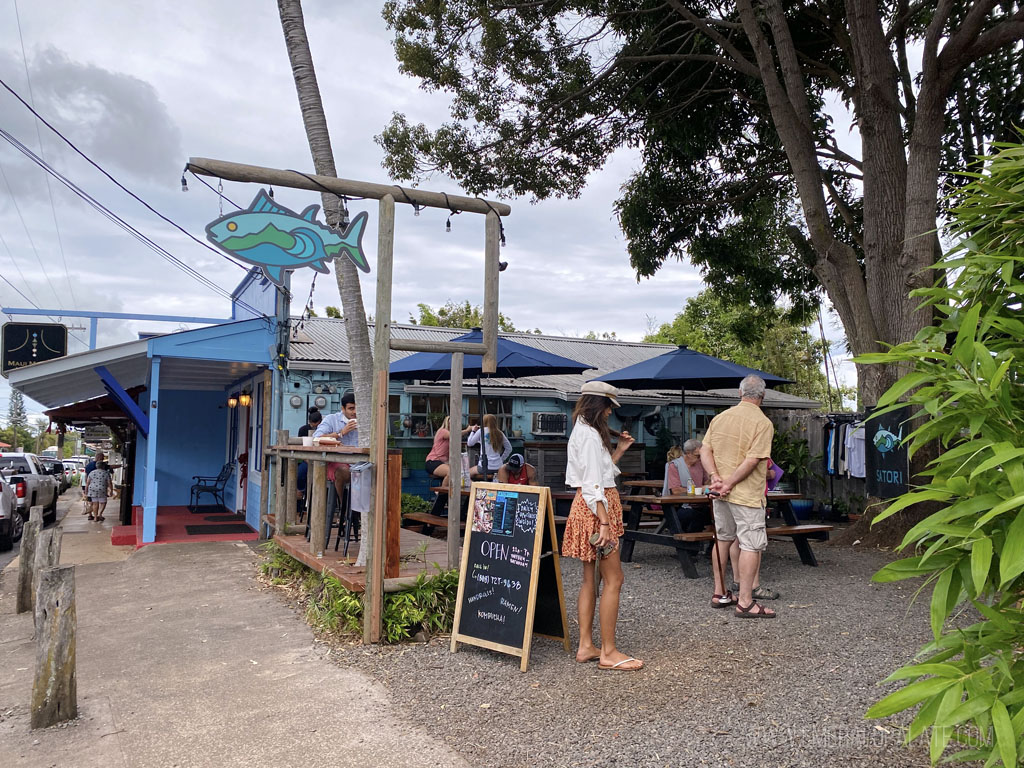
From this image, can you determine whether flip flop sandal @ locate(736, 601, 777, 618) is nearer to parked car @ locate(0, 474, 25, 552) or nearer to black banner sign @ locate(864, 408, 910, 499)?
black banner sign @ locate(864, 408, 910, 499)

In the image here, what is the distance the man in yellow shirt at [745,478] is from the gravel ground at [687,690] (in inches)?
15.9

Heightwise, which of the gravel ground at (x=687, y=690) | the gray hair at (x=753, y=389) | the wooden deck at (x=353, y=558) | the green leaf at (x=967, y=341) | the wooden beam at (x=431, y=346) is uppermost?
the wooden beam at (x=431, y=346)

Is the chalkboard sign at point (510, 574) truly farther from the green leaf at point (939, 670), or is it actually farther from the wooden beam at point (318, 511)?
the green leaf at point (939, 670)

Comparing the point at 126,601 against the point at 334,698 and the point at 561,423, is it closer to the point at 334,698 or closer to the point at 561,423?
the point at 334,698

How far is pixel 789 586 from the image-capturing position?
703 centimetres

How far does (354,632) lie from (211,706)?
4.55ft

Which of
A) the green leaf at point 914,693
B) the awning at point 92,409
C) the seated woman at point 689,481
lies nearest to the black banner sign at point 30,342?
the awning at point 92,409

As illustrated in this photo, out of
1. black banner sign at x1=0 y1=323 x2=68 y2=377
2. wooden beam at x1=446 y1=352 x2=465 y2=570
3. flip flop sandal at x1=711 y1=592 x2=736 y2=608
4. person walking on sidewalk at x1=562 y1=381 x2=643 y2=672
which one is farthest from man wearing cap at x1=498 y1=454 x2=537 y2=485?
black banner sign at x1=0 y1=323 x2=68 y2=377

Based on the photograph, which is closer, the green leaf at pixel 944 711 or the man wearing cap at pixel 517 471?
the green leaf at pixel 944 711

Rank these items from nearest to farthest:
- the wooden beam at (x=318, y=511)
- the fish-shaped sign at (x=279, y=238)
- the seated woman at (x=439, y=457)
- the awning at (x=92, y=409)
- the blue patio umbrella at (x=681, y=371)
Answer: the fish-shaped sign at (x=279, y=238)
the wooden beam at (x=318, y=511)
the seated woman at (x=439, y=457)
the blue patio umbrella at (x=681, y=371)
the awning at (x=92, y=409)

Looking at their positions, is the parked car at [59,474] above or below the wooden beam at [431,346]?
below

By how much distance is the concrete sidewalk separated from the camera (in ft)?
12.3

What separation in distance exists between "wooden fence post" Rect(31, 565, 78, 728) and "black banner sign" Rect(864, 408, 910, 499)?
802cm

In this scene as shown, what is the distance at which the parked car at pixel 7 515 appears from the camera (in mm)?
12016
